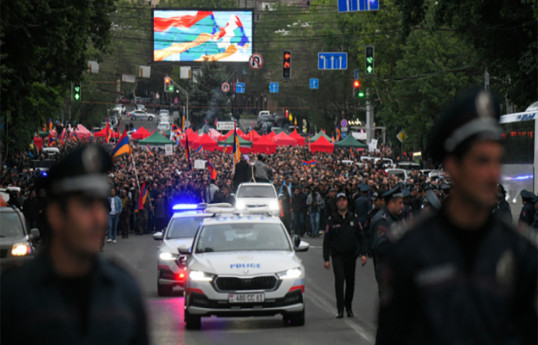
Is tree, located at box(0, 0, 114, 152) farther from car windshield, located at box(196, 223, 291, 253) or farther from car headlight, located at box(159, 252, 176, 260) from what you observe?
car windshield, located at box(196, 223, 291, 253)

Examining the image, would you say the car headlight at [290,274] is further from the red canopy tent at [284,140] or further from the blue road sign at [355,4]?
the red canopy tent at [284,140]

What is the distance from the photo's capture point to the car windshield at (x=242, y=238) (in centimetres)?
1462

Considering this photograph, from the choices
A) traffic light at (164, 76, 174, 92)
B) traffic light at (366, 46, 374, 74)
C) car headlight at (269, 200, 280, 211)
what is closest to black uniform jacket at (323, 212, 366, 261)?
car headlight at (269, 200, 280, 211)

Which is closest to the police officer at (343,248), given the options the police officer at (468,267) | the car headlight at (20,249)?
the car headlight at (20,249)

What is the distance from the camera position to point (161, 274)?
60.0ft

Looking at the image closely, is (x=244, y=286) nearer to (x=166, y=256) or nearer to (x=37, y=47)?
(x=166, y=256)

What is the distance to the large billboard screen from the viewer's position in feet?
290

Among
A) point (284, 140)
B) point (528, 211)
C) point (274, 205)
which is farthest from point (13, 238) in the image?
point (284, 140)

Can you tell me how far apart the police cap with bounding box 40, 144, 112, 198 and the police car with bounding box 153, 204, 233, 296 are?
1303 cm

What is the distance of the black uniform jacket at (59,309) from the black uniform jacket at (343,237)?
1128cm

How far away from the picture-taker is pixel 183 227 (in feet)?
64.7

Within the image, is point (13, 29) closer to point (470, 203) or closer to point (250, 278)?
point (250, 278)

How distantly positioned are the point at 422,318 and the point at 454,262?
21 centimetres

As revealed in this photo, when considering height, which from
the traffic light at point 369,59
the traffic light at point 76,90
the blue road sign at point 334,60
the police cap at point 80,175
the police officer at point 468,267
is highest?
the blue road sign at point 334,60
